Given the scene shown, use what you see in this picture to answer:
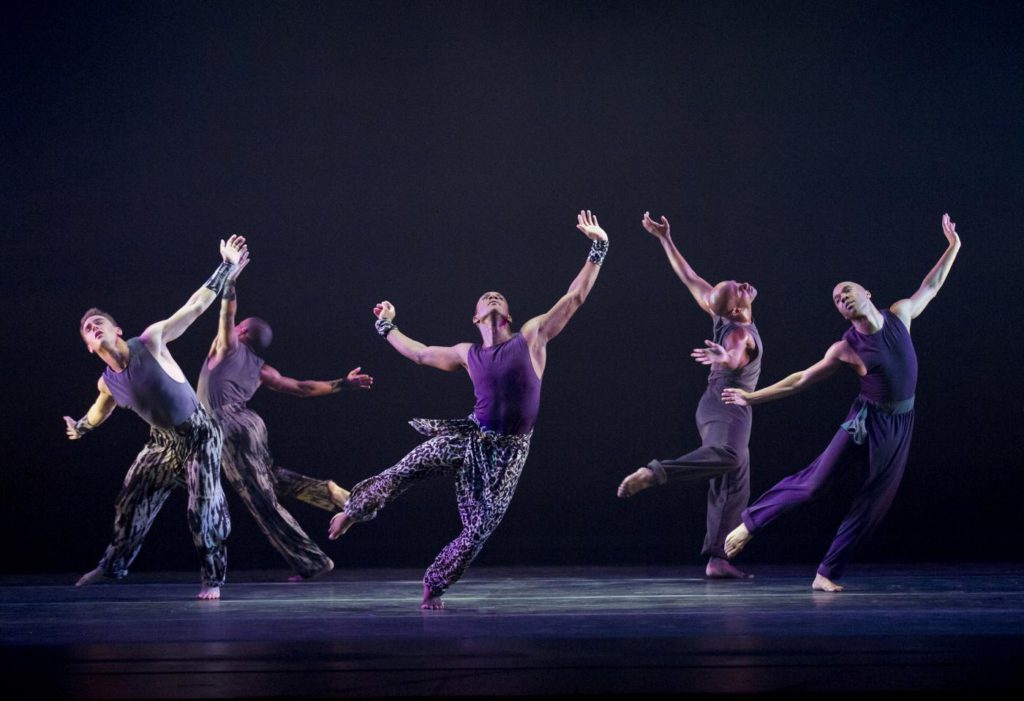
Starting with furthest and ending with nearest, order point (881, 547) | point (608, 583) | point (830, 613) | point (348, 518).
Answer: point (881, 547), point (608, 583), point (348, 518), point (830, 613)

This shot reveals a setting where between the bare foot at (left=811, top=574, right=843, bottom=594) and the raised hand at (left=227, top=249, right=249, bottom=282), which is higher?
the raised hand at (left=227, top=249, right=249, bottom=282)

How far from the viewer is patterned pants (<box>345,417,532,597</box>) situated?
4.98 meters

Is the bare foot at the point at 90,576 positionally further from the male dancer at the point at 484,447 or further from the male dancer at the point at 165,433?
the male dancer at the point at 484,447

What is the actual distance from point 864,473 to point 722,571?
3.75 feet

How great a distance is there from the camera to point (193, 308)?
5641mm

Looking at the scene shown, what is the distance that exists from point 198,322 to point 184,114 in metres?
1.45

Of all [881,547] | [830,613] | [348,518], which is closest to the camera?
[830,613]

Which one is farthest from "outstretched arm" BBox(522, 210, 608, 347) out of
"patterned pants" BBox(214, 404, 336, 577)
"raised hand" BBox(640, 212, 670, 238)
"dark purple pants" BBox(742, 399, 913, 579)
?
"patterned pants" BBox(214, 404, 336, 577)

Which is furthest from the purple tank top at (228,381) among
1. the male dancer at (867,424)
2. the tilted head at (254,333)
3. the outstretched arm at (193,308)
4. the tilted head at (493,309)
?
the male dancer at (867,424)

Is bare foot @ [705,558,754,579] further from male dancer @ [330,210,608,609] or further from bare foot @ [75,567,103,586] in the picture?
bare foot @ [75,567,103,586]

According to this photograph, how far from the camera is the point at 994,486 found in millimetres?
7723

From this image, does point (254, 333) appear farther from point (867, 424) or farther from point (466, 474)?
point (867, 424)

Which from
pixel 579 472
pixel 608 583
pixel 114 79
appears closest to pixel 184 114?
pixel 114 79

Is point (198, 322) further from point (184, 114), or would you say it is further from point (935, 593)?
point (935, 593)
